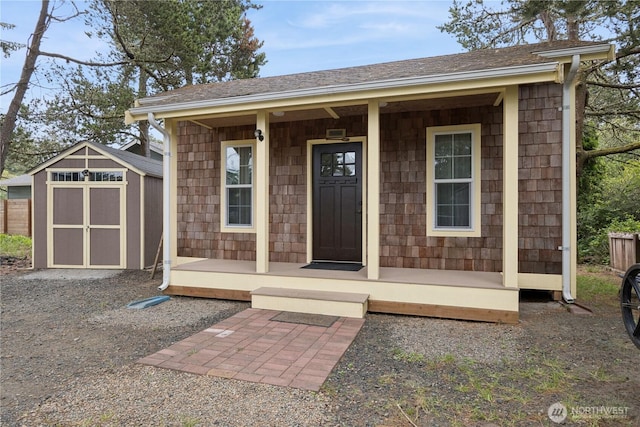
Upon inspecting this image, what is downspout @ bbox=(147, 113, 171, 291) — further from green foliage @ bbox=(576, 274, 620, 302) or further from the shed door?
green foliage @ bbox=(576, 274, 620, 302)

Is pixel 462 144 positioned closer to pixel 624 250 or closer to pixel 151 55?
pixel 624 250

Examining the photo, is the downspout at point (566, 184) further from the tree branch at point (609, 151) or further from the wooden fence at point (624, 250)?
the tree branch at point (609, 151)

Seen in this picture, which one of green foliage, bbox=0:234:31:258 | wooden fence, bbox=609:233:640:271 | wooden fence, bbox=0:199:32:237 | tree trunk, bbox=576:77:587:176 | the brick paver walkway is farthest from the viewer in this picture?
wooden fence, bbox=0:199:32:237

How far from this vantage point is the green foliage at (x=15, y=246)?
10.1 meters

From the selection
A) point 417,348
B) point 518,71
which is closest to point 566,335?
point 417,348

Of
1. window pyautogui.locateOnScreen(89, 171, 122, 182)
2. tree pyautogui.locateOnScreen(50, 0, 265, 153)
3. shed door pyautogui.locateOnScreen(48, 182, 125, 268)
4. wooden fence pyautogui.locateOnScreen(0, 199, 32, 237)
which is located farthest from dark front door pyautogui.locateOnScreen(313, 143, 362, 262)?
wooden fence pyautogui.locateOnScreen(0, 199, 32, 237)

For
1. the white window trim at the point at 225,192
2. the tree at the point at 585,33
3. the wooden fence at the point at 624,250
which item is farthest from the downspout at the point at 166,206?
the wooden fence at the point at 624,250

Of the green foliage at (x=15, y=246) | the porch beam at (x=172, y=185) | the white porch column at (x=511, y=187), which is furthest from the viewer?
the green foliage at (x=15, y=246)

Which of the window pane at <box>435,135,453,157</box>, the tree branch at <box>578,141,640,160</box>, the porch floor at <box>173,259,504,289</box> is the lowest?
the porch floor at <box>173,259,504,289</box>

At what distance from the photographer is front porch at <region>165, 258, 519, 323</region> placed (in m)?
4.00

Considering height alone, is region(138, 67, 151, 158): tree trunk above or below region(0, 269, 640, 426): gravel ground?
above

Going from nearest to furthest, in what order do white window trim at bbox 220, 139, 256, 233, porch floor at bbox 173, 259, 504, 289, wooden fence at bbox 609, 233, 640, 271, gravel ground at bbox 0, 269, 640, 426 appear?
gravel ground at bbox 0, 269, 640, 426, porch floor at bbox 173, 259, 504, 289, wooden fence at bbox 609, 233, 640, 271, white window trim at bbox 220, 139, 256, 233

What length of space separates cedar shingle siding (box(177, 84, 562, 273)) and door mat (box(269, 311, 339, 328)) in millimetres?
1623

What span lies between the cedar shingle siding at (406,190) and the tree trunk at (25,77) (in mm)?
6790
